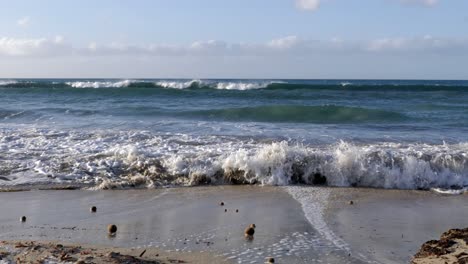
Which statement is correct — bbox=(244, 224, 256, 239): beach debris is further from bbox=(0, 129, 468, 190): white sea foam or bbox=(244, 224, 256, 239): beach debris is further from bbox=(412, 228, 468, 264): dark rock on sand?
bbox=(0, 129, 468, 190): white sea foam

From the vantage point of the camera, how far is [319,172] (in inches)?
339

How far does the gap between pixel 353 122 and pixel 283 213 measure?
37.4 feet

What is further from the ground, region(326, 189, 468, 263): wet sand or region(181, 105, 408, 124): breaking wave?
region(181, 105, 408, 124): breaking wave

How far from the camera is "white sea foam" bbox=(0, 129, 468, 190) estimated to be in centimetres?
840

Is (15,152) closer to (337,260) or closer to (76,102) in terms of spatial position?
(337,260)

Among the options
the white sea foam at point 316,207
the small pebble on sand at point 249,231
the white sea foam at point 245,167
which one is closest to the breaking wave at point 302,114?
the white sea foam at point 245,167

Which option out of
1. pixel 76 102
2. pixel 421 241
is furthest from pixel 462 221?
pixel 76 102

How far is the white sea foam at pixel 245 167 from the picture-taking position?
27.6 ft

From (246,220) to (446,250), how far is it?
2.08 meters

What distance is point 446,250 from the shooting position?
462cm

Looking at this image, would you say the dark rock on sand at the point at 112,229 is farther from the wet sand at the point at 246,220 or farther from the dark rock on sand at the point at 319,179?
the dark rock on sand at the point at 319,179

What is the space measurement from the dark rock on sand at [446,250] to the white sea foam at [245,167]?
3393mm

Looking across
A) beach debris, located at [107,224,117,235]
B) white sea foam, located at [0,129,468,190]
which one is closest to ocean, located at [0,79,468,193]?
white sea foam, located at [0,129,468,190]

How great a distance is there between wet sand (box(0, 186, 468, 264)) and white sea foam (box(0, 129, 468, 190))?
47cm
